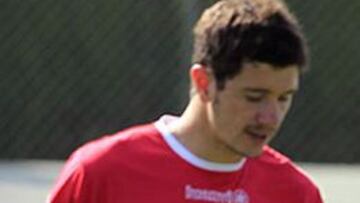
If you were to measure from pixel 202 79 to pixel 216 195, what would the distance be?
281mm

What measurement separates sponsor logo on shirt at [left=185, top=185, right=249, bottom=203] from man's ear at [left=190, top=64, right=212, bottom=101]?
0.22 m

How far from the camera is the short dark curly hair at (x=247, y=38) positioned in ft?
10.5

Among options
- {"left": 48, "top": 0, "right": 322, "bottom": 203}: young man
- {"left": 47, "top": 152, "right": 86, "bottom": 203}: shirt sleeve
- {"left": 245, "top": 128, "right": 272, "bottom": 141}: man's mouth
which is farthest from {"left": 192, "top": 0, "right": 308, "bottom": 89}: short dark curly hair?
{"left": 47, "top": 152, "right": 86, "bottom": 203}: shirt sleeve

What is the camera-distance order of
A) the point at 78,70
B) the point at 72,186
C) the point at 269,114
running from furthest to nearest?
the point at 78,70 < the point at 72,186 < the point at 269,114

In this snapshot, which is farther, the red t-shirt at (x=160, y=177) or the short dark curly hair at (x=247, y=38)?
the red t-shirt at (x=160, y=177)

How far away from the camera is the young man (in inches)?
126

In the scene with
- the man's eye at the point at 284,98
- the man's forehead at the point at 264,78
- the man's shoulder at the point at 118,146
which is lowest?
the man's shoulder at the point at 118,146

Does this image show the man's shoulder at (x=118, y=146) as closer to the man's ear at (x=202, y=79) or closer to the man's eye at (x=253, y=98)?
the man's ear at (x=202, y=79)

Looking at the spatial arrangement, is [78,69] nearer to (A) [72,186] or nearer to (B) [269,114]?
(A) [72,186]

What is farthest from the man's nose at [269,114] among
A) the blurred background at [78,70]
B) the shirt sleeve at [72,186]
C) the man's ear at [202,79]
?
the blurred background at [78,70]

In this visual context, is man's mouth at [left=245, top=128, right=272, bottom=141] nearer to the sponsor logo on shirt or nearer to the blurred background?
the sponsor logo on shirt

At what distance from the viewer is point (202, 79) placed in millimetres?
3318

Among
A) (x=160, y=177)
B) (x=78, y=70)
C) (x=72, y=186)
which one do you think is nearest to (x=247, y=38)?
(x=160, y=177)

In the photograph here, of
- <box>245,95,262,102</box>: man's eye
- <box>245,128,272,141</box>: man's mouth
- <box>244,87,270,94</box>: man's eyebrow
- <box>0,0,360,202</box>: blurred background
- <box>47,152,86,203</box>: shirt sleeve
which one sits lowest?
<box>0,0,360,202</box>: blurred background
